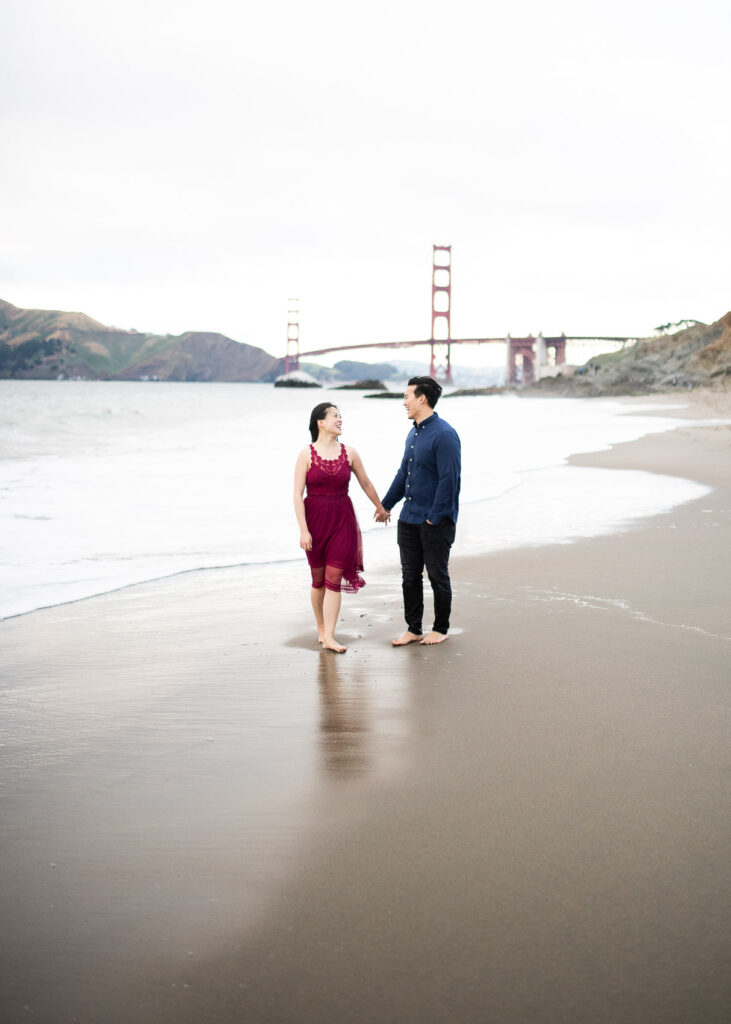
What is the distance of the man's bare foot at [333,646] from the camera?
3746mm

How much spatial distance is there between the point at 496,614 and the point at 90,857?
2.63m

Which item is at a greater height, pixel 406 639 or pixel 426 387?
pixel 426 387

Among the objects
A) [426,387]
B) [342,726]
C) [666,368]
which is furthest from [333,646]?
[666,368]

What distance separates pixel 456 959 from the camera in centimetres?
168

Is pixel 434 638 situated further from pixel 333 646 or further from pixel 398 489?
pixel 398 489

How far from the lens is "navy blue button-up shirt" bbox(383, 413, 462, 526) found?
3.82 metres

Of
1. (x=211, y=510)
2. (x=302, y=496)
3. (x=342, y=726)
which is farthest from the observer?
(x=211, y=510)

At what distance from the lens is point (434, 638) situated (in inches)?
152

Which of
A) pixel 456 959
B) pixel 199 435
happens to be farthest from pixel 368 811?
pixel 199 435

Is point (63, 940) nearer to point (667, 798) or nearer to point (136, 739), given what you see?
point (136, 739)

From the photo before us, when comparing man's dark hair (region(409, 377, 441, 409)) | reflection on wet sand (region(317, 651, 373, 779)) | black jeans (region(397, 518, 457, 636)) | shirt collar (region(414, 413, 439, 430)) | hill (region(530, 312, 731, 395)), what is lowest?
reflection on wet sand (region(317, 651, 373, 779))

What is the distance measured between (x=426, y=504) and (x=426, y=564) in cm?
26

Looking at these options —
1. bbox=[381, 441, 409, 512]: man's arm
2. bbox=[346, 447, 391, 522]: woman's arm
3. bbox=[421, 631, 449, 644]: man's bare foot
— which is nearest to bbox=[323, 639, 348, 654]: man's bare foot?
bbox=[421, 631, 449, 644]: man's bare foot

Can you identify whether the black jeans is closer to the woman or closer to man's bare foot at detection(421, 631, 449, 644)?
man's bare foot at detection(421, 631, 449, 644)
